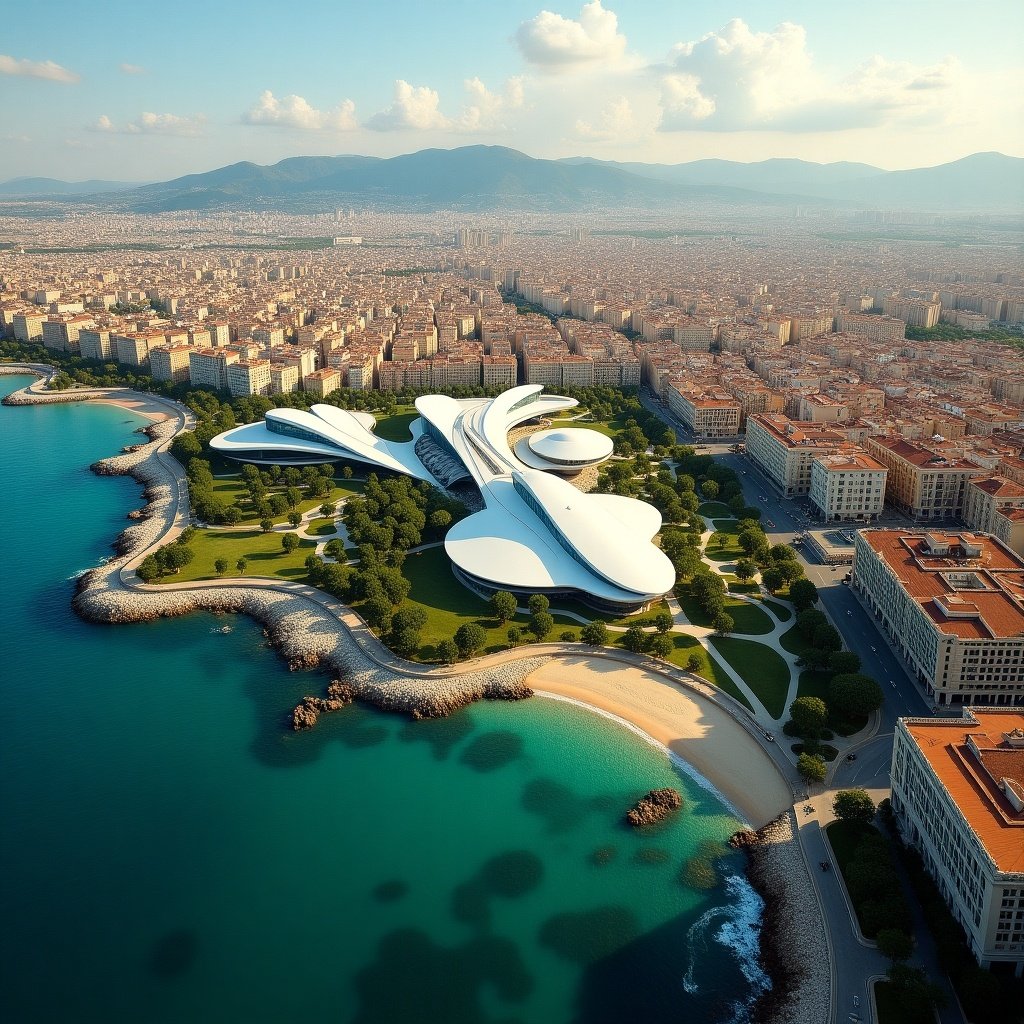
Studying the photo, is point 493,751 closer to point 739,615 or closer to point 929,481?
point 739,615

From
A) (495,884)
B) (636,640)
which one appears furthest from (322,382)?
(495,884)

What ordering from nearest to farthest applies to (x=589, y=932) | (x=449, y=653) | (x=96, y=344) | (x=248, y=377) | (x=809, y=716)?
1. (x=589, y=932)
2. (x=809, y=716)
3. (x=449, y=653)
4. (x=248, y=377)
5. (x=96, y=344)

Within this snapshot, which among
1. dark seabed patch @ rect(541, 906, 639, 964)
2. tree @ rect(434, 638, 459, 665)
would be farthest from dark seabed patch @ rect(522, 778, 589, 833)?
tree @ rect(434, 638, 459, 665)

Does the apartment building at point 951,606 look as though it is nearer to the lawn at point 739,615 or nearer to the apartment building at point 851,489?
the lawn at point 739,615

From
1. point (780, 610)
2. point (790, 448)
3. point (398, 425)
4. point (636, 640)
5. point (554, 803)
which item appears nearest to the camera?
point (554, 803)

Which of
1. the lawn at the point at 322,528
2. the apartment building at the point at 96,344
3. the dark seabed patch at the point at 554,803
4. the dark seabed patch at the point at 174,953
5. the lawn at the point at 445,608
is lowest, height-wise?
the dark seabed patch at the point at 174,953

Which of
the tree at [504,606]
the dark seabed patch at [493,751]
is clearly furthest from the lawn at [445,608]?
the dark seabed patch at [493,751]

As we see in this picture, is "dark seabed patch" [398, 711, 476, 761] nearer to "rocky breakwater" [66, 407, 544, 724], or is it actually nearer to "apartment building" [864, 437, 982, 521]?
"rocky breakwater" [66, 407, 544, 724]
